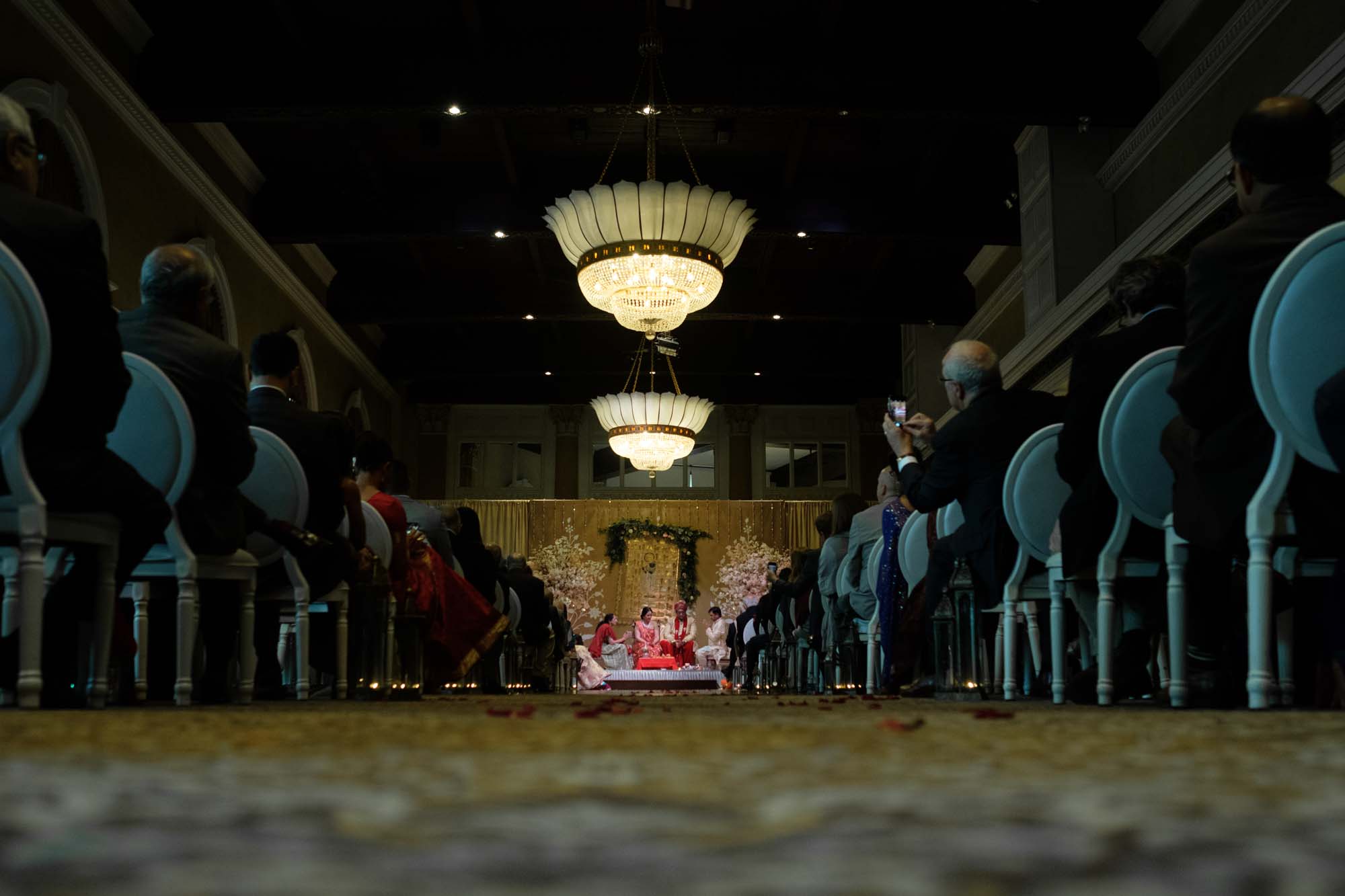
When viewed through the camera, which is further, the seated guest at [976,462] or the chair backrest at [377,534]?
the chair backrest at [377,534]

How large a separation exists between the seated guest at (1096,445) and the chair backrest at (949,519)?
1.12 metres

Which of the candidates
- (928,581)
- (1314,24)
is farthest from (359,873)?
(1314,24)

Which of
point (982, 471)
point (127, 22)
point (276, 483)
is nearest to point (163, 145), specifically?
point (127, 22)

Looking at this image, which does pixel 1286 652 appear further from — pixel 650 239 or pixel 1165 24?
pixel 1165 24

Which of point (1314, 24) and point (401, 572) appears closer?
point (401, 572)

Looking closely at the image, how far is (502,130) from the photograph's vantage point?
33.6ft

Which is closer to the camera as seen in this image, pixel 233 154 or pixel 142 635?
pixel 142 635

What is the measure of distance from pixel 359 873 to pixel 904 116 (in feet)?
28.9

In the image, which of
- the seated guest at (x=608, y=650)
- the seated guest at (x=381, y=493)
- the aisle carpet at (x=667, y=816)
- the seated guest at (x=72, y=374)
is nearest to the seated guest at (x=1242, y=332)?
the aisle carpet at (x=667, y=816)

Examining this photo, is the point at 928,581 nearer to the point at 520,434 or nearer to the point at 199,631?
the point at 199,631

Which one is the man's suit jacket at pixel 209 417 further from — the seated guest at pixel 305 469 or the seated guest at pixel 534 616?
the seated guest at pixel 534 616

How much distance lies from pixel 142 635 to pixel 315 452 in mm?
916

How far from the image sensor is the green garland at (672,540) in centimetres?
1853

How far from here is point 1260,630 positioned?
2.21m
